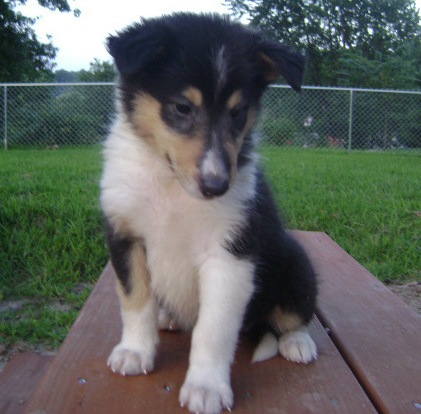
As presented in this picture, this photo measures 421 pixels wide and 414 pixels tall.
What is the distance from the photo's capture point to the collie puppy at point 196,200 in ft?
6.05

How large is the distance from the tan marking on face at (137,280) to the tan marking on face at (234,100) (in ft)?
1.84

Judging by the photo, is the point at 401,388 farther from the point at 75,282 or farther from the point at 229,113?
the point at 75,282

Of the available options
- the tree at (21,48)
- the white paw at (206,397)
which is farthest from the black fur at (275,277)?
the tree at (21,48)

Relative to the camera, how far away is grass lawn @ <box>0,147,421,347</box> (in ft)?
13.0

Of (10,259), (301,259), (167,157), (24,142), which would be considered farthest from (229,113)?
(24,142)

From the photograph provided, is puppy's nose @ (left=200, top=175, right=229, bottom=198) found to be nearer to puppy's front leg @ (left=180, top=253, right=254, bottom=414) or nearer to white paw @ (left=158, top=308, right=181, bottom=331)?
puppy's front leg @ (left=180, top=253, right=254, bottom=414)

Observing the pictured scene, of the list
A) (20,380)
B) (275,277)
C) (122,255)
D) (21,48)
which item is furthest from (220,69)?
(21,48)

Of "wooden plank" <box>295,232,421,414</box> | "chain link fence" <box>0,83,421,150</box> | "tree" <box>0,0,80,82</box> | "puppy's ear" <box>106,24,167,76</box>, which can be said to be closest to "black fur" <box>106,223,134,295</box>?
"puppy's ear" <box>106,24,167,76</box>

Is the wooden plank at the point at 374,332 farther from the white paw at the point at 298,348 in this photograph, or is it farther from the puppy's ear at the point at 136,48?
the puppy's ear at the point at 136,48

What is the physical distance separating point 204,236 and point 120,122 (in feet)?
1.97

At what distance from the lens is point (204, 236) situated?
6.40ft

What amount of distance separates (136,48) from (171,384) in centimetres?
107

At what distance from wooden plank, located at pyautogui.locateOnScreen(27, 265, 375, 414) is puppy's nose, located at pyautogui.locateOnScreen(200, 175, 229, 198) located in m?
0.60

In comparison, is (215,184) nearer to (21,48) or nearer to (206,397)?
(206,397)
